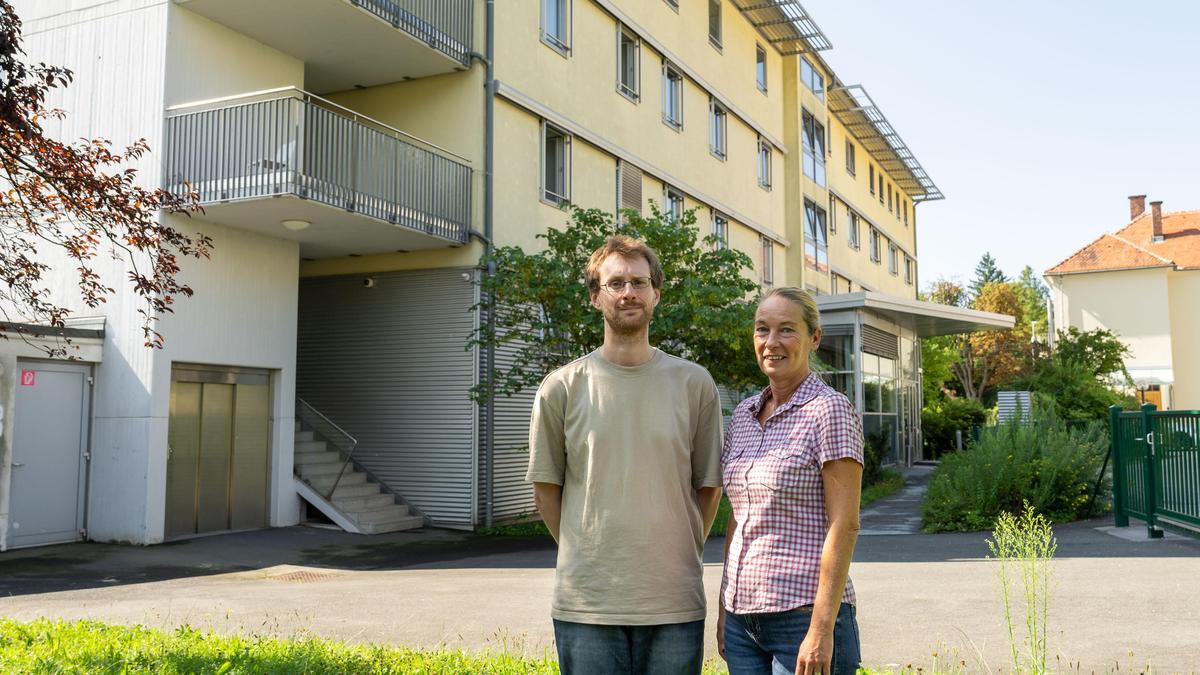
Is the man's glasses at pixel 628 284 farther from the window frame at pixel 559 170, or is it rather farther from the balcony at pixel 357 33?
the window frame at pixel 559 170

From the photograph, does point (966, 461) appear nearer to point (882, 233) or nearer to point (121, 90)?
point (121, 90)

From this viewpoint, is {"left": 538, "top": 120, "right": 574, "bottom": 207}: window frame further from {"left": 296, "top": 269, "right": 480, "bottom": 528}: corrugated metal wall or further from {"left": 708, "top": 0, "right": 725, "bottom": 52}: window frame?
{"left": 708, "top": 0, "right": 725, "bottom": 52}: window frame

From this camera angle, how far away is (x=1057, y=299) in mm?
48406

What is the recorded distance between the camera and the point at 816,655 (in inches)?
114

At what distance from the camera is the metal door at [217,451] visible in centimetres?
1383

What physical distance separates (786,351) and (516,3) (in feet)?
52.3

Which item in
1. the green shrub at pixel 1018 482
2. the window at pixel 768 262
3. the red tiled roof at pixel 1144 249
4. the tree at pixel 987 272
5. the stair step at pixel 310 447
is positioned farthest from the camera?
the tree at pixel 987 272

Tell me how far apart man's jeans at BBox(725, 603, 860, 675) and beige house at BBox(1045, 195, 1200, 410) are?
45.9 meters

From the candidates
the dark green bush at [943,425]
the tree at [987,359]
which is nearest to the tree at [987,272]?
the tree at [987,359]

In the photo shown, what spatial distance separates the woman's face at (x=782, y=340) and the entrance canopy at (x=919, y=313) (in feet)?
74.5

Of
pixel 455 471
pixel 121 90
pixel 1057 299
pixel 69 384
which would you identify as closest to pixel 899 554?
pixel 455 471

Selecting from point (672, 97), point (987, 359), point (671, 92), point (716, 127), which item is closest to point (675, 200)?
point (672, 97)

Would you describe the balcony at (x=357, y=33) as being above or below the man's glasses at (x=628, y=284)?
above

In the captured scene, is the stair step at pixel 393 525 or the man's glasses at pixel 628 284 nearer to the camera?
the man's glasses at pixel 628 284
